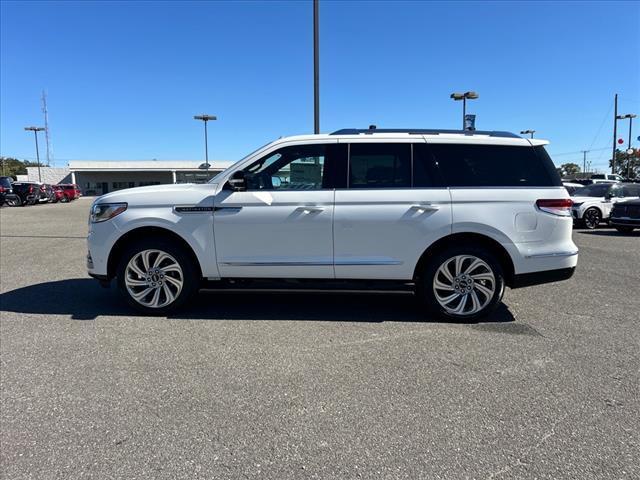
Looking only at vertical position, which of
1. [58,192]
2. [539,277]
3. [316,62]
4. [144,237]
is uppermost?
[316,62]

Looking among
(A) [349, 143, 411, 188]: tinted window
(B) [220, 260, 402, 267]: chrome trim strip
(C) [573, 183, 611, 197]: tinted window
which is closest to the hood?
(B) [220, 260, 402, 267]: chrome trim strip

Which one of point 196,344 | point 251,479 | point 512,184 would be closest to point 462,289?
point 512,184

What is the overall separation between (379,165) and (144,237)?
9.12 ft

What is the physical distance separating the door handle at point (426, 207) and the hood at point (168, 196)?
7.32ft

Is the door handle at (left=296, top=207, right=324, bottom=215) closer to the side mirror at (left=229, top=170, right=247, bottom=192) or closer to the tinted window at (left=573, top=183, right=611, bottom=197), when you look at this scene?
the side mirror at (left=229, top=170, right=247, bottom=192)

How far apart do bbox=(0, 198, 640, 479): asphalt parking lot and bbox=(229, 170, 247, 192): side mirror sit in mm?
1455

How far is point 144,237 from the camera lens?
17.5ft

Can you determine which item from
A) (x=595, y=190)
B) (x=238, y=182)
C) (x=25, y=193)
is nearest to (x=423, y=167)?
(x=238, y=182)

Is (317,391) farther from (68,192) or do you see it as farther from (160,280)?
(68,192)

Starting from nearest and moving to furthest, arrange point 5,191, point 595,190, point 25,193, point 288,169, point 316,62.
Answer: point 288,169, point 316,62, point 595,190, point 5,191, point 25,193

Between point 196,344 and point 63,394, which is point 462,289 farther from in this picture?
point 63,394

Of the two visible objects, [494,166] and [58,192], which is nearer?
[494,166]

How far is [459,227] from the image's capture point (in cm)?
496

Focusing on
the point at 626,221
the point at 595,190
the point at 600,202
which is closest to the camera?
the point at 626,221
